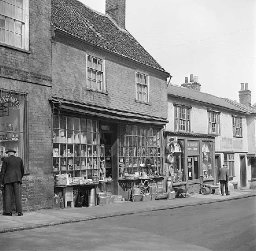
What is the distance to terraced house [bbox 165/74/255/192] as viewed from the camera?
2311cm

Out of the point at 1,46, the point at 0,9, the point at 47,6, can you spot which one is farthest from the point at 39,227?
the point at 47,6

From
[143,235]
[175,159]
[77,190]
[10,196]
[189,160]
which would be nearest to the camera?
[143,235]

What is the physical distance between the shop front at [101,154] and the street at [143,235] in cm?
339

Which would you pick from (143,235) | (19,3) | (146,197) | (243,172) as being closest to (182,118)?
(146,197)

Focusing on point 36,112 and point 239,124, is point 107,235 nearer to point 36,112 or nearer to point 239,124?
point 36,112

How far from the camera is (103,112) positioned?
16.9m

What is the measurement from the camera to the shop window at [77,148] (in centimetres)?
1478

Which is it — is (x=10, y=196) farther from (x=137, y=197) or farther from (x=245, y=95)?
(x=245, y=95)

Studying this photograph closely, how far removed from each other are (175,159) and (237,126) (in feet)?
35.1

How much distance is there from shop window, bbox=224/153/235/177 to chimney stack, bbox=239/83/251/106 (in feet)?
28.2

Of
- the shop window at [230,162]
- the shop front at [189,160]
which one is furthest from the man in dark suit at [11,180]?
the shop window at [230,162]

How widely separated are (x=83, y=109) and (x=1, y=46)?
13.8 feet

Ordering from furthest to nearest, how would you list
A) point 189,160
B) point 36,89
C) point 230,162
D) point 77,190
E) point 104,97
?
1. point 230,162
2. point 189,160
3. point 104,97
4. point 77,190
5. point 36,89

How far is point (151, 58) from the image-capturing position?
73.4 feet
